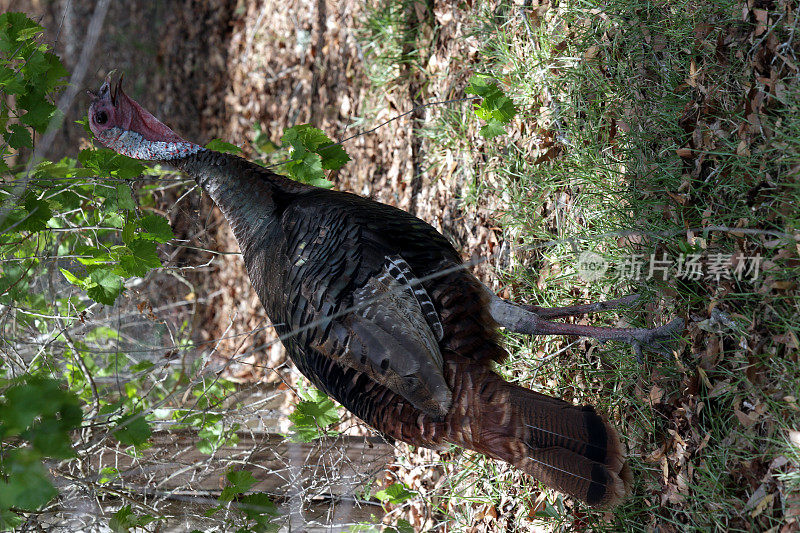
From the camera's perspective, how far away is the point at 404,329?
7.29 ft

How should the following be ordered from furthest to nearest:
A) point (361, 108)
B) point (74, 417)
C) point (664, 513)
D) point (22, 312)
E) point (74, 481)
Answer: point (361, 108) < point (22, 312) < point (74, 481) < point (664, 513) < point (74, 417)

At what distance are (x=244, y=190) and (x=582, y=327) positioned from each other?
5.48 feet

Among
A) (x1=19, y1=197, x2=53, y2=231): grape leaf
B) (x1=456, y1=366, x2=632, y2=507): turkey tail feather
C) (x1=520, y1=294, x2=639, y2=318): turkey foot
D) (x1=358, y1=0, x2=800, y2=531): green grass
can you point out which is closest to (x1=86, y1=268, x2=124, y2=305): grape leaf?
(x1=19, y1=197, x2=53, y2=231): grape leaf

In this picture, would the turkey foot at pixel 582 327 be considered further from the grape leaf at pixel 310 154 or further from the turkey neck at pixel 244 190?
the turkey neck at pixel 244 190

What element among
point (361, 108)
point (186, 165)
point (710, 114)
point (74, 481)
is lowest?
point (74, 481)

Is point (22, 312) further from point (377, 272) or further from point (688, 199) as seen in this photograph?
point (688, 199)

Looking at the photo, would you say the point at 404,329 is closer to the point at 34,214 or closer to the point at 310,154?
the point at 310,154

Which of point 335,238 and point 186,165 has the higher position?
point 186,165

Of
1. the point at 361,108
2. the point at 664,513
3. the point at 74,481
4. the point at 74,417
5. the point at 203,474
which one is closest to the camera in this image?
the point at 74,417

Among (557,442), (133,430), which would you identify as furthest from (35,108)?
(557,442)

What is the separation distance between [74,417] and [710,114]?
7.66 ft

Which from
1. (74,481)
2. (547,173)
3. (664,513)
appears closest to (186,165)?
(74,481)

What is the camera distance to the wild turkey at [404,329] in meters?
2.02

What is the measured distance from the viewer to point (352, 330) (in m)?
2.28
